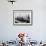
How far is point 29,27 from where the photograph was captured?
4.42 meters

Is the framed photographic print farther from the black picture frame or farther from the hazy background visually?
the hazy background

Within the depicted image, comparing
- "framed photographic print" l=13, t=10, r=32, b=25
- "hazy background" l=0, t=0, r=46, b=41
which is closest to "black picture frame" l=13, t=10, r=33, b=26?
"framed photographic print" l=13, t=10, r=32, b=25

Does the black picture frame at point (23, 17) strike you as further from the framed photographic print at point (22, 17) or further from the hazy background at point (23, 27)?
the hazy background at point (23, 27)

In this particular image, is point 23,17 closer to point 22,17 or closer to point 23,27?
point 22,17

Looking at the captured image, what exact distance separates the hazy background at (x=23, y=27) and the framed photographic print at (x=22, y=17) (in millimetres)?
108

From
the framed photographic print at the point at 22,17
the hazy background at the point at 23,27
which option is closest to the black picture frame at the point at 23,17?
the framed photographic print at the point at 22,17

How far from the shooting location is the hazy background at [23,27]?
4.40 metres

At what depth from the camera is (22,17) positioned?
4410 millimetres

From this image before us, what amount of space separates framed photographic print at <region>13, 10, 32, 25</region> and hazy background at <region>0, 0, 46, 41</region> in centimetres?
11

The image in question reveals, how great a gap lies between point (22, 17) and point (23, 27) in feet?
1.17

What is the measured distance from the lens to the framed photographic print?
14.5ft

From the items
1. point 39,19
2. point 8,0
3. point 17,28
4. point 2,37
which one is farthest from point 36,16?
point 2,37

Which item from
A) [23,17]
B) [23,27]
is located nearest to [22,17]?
[23,17]

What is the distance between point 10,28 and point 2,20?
41 centimetres
